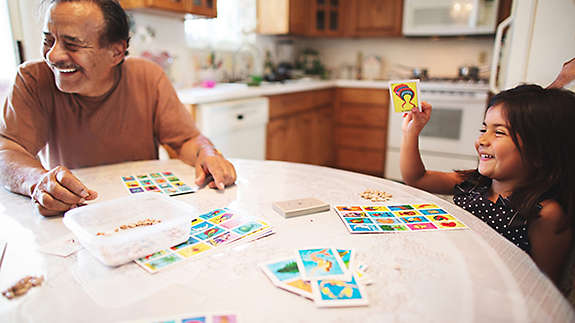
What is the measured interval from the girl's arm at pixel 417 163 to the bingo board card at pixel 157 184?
691 mm

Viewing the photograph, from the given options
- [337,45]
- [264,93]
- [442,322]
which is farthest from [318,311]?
[337,45]

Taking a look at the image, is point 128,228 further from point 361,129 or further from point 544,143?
point 361,129

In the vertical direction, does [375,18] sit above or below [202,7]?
above

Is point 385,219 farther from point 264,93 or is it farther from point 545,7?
point 264,93

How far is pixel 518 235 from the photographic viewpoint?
0.99m

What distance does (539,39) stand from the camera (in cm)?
203

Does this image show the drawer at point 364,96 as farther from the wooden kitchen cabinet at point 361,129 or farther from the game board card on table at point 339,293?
the game board card on table at point 339,293

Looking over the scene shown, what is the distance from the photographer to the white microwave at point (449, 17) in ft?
11.6

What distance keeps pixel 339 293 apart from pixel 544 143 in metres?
0.73

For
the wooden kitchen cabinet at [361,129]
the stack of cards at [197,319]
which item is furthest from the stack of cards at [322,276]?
the wooden kitchen cabinet at [361,129]

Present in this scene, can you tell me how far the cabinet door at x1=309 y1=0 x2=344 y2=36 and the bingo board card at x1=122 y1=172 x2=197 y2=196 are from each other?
127 inches

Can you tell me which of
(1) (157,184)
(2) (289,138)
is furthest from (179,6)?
(1) (157,184)

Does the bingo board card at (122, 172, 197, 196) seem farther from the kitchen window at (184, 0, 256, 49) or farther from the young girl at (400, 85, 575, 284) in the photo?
the kitchen window at (184, 0, 256, 49)

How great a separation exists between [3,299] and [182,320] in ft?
0.92
